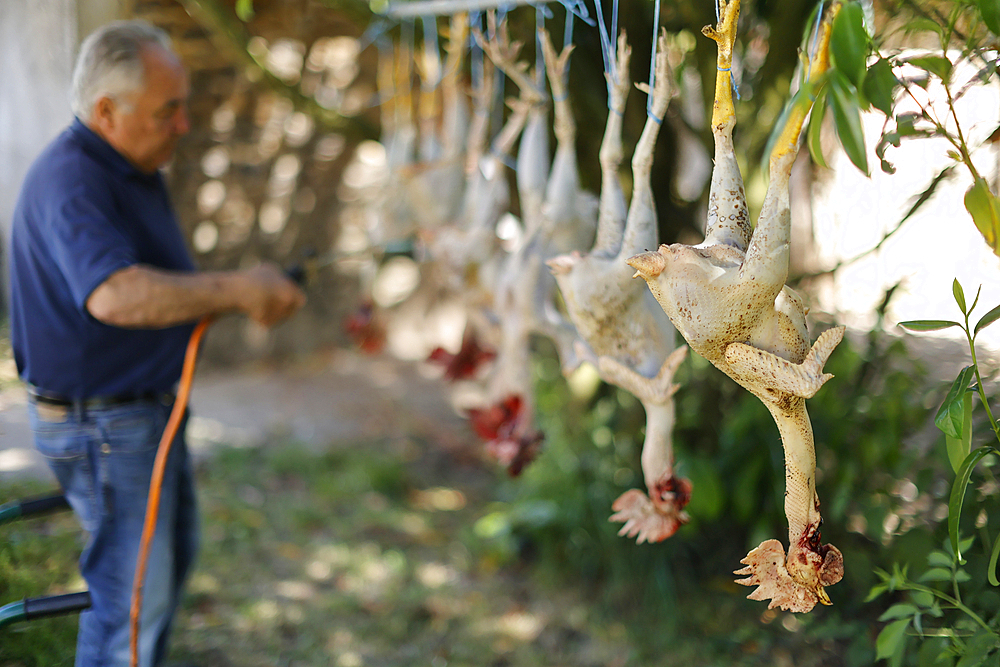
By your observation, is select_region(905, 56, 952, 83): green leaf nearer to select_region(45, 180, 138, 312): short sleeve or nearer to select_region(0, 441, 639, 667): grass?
select_region(45, 180, 138, 312): short sleeve

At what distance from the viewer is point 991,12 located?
95 centimetres

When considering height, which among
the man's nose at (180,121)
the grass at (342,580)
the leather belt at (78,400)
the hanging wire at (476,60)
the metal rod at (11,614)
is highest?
the hanging wire at (476,60)

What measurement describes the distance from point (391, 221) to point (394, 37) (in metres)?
1.05

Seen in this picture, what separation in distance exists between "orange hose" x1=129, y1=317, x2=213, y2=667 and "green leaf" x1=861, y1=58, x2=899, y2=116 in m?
1.57

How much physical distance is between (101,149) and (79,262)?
351mm

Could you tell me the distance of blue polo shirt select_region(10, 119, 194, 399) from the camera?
1.63 meters

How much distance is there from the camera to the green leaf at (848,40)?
2.65 ft

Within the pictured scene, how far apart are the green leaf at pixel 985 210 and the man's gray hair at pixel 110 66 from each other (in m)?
1.77

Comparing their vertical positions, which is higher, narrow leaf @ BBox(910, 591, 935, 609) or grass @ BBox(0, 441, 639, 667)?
narrow leaf @ BBox(910, 591, 935, 609)

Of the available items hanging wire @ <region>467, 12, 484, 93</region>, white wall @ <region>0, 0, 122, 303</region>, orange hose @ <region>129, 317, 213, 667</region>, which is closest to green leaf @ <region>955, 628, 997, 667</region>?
orange hose @ <region>129, 317, 213, 667</region>

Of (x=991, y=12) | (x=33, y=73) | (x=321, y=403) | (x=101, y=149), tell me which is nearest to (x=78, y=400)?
(x=101, y=149)

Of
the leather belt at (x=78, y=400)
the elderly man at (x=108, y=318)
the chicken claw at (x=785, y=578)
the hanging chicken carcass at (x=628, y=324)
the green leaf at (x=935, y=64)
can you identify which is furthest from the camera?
the leather belt at (x=78, y=400)

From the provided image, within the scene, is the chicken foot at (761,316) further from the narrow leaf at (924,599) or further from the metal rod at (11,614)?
the metal rod at (11,614)

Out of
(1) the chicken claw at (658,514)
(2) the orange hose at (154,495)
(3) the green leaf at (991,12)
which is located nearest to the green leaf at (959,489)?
(1) the chicken claw at (658,514)
